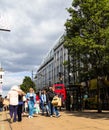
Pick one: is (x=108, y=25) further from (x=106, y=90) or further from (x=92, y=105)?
(x=92, y=105)

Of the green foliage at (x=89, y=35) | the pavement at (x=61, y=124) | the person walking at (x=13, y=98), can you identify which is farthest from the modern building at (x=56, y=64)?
the person walking at (x=13, y=98)

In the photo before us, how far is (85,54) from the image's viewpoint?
1235 inches

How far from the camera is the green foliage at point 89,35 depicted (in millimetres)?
30266

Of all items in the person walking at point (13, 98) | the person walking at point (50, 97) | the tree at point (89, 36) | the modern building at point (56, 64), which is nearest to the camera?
the person walking at point (13, 98)

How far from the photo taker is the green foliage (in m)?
30.3

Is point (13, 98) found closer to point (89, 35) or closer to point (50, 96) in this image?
point (50, 96)

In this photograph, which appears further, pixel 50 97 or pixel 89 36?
pixel 89 36

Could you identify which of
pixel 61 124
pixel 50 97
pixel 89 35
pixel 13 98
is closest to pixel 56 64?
pixel 89 35

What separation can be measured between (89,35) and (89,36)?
0.09 m

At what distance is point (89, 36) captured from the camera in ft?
101

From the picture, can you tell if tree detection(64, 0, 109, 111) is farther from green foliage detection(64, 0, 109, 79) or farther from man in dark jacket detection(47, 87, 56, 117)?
man in dark jacket detection(47, 87, 56, 117)

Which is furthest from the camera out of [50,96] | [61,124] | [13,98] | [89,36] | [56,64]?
[56,64]

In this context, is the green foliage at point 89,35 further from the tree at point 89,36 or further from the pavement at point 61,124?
the pavement at point 61,124

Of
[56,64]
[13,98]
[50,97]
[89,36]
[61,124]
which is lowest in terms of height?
[61,124]
